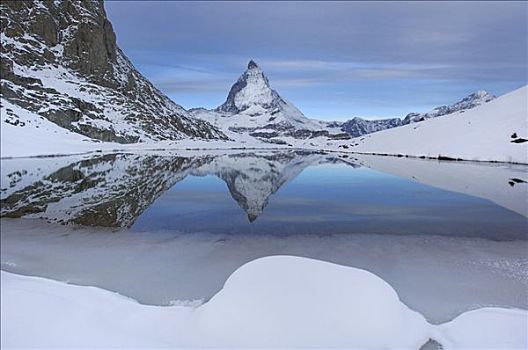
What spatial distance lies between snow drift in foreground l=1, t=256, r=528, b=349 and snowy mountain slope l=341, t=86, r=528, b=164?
50.6 meters

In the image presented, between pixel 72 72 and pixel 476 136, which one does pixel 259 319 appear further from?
pixel 72 72

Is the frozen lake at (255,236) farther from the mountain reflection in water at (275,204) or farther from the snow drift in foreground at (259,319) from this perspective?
the snow drift in foreground at (259,319)

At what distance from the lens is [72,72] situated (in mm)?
154625

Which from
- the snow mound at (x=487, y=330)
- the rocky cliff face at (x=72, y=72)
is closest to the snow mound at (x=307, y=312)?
the snow mound at (x=487, y=330)

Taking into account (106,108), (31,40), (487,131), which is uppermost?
(31,40)

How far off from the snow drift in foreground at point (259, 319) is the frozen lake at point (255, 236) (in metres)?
0.55

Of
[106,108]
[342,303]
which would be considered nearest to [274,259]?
[342,303]

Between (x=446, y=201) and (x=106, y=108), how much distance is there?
12709 centimetres

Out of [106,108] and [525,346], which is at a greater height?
[106,108]

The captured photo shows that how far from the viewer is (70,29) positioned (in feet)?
545

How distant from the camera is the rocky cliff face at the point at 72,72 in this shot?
109 metres

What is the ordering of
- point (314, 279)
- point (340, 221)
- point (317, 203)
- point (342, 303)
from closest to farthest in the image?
point (342, 303), point (314, 279), point (340, 221), point (317, 203)

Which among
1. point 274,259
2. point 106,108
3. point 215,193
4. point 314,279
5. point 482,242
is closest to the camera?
point 314,279

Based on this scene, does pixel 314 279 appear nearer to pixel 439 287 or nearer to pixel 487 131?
pixel 439 287
